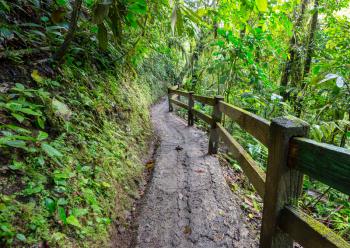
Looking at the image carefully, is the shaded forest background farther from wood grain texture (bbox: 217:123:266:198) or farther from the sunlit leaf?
wood grain texture (bbox: 217:123:266:198)

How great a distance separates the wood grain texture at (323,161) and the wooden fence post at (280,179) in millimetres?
63

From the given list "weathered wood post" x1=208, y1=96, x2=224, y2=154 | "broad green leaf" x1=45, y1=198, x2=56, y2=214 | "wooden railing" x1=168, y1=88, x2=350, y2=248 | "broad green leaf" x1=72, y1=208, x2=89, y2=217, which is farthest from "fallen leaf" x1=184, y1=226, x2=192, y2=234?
"weathered wood post" x1=208, y1=96, x2=224, y2=154

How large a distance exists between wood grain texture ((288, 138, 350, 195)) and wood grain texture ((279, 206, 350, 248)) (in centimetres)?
29

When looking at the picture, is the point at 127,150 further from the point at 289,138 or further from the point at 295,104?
the point at 295,104

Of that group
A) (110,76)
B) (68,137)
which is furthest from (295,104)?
(68,137)

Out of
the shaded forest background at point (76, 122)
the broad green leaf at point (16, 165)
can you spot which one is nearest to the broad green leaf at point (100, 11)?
the shaded forest background at point (76, 122)

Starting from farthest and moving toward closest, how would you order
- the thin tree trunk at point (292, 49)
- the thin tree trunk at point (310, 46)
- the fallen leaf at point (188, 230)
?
the thin tree trunk at point (292, 49) < the thin tree trunk at point (310, 46) < the fallen leaf at point (188, 230)

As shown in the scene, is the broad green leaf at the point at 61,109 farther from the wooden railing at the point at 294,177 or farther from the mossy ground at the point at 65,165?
the wooden railing at the point at 294,177

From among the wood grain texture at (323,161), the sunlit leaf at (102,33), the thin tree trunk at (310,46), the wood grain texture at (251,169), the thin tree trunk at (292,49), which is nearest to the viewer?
the wood grain texture at (323,161)

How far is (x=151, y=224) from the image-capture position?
2846 mm

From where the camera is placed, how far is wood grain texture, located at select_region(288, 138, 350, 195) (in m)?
1.07

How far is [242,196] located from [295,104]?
551cm

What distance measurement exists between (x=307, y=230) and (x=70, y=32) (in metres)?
3.32

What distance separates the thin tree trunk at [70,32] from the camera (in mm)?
2965
